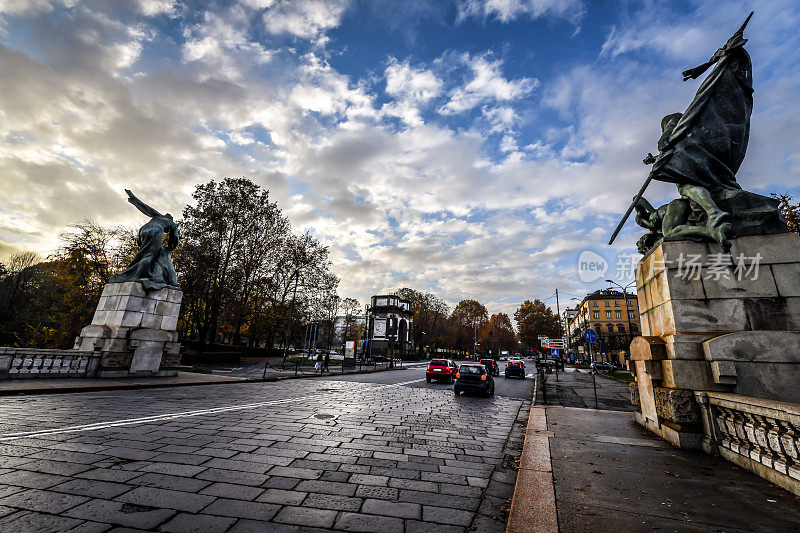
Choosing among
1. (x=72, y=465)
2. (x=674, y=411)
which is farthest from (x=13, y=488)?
(x=674, y=411)

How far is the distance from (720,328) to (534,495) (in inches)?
187

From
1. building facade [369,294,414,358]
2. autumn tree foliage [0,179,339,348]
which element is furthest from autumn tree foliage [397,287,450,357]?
autumn tree foliage [0,179,339,348]

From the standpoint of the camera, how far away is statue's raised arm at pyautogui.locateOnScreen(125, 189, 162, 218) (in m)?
14.3

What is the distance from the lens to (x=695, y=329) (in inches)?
223

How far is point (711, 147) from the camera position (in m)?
6.64

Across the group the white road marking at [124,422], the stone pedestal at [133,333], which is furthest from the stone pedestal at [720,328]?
the stone pedestal at [133,333]

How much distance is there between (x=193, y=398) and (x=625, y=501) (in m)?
10.6

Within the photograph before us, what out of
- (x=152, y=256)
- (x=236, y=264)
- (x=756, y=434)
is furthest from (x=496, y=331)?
(x=756, y=434)

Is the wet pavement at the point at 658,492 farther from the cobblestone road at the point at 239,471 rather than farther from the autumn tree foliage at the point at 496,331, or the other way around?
the autumn tree foliage at the point at 496,331

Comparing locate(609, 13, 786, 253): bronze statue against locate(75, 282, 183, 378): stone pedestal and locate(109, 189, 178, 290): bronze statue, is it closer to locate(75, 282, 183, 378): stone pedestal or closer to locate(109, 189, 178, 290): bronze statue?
locate(75, 282, 183, 378): stone pedestal

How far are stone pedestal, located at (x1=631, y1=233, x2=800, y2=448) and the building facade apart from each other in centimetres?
5639

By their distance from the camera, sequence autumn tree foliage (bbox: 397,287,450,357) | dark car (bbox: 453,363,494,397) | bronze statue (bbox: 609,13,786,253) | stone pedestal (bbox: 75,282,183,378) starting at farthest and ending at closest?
autumn tree foliage (bbox: 397,287,450,357), dark car (bbox: 453,363,494,397), stone pedestal (bbox: 75,282,183,378), bronze statue (bbox: 609,13,786,253)

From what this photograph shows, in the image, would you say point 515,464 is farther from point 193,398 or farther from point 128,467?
point 193,398

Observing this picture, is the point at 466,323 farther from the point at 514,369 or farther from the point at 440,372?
the point at 440,372
